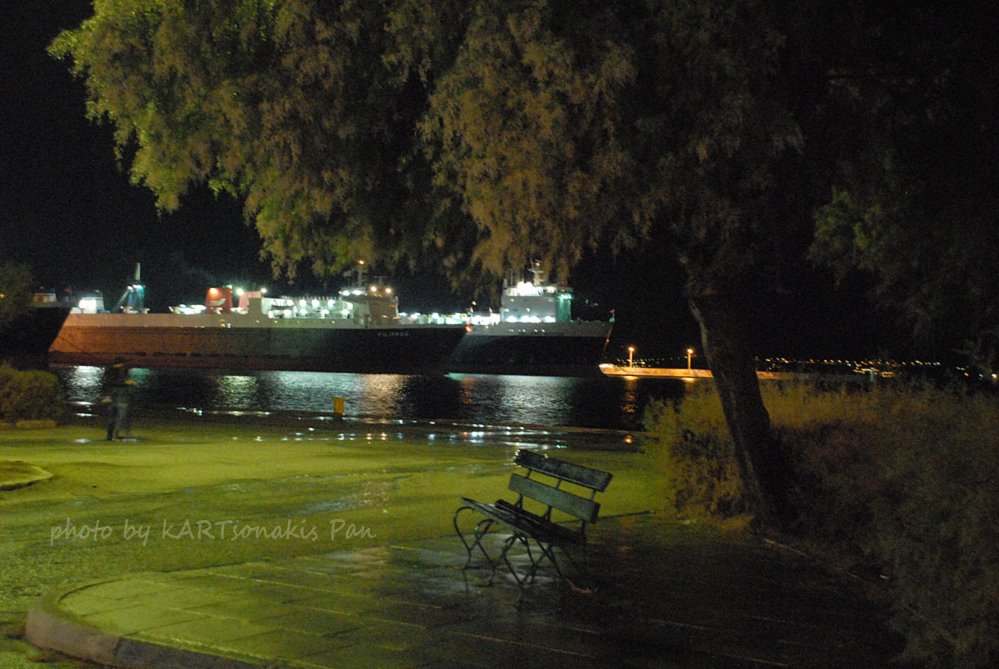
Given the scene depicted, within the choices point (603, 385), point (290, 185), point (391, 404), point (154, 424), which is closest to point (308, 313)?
point (603, 385)

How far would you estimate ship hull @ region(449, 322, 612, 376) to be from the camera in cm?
10800

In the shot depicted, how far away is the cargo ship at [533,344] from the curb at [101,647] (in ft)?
330

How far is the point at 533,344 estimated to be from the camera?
10881 centimetres

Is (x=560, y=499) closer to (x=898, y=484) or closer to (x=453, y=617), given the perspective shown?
(x=453, y=617)

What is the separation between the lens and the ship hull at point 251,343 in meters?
105

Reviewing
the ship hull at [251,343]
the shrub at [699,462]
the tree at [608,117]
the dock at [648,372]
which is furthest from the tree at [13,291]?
the dock at [648,372]

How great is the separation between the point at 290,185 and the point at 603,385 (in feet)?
266

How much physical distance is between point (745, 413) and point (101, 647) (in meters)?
6.47

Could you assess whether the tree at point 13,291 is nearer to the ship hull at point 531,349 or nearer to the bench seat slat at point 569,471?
the bench seat slat at point 569,471

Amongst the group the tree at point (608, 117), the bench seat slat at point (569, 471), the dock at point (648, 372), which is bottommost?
the bench seat slat at point (569, 471)

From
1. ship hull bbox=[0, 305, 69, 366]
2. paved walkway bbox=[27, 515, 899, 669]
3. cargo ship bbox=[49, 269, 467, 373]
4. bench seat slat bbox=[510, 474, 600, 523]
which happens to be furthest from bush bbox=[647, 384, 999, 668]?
cargo ship bbox=[49, 269, 467, 373]

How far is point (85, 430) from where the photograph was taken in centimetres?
2234

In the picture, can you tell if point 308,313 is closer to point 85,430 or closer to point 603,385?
point 603,385

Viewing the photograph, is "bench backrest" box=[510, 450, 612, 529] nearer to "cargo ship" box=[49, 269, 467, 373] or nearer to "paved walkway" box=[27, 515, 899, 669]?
"paved walkway" box=[27, 515, 899, 669]
